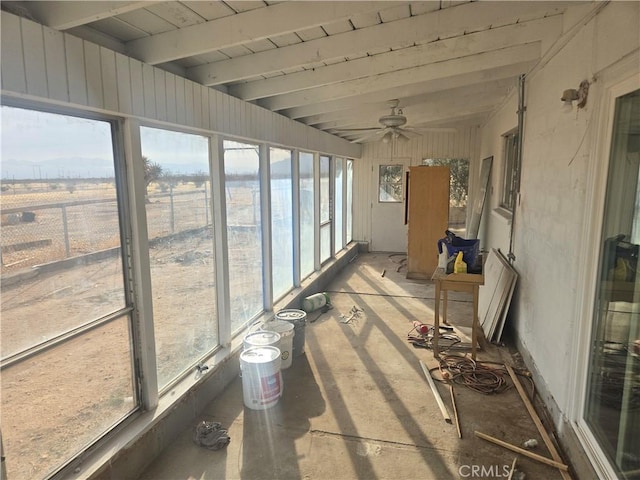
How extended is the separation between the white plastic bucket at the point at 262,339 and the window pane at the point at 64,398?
990mm

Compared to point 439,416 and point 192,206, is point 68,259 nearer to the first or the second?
point 192,206

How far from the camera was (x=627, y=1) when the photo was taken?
1.89 m

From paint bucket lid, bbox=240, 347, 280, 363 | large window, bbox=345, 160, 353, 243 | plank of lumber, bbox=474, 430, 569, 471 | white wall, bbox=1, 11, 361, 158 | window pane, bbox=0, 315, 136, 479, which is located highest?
white wall, bbox=1, 11, 361, 158

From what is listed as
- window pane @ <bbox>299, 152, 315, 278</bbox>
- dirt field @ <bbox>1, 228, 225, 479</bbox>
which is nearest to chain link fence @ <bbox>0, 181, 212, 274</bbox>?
dirt field @ <bbox>1, 228, 225, 479</bbox>

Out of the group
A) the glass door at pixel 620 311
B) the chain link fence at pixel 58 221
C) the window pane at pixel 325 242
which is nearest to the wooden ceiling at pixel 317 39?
the chain link fence at pixel 58 221

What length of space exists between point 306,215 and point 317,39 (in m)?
3.29

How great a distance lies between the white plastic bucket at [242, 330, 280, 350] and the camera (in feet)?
10.8

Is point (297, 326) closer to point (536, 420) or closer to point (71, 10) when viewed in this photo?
point (536, 420)

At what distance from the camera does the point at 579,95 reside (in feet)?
8.08

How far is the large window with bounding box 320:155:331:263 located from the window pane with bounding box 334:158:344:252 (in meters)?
0.43

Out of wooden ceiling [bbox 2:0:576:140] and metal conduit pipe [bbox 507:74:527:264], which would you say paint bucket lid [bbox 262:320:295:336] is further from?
metal conduit pipe [bbox 507:74:527:264]

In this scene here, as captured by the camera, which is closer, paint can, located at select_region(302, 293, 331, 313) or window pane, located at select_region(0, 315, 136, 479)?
window pane, located at select_region(0, 315, 136, 479)

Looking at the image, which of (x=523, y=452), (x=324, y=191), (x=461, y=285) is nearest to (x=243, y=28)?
(x=461, y=285)

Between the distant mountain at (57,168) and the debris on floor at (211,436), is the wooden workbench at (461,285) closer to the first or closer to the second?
the debris on floor at (211,436)
